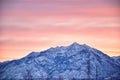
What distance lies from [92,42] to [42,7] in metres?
2.06

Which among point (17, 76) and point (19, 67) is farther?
point (19, 67)

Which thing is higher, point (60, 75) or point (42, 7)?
point (42, 7)

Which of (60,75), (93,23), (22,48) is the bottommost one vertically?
(60,75)

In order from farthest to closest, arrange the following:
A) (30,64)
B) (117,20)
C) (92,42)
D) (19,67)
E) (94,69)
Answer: (30,64)
(19,67)
(94,69)
(92,42)
(117,20)

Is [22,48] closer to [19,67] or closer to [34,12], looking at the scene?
[34,12]

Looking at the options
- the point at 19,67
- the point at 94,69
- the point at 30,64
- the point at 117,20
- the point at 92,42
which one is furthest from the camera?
the point at 30,64

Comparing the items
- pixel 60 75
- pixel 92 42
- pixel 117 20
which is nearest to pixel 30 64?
pixel 60 75

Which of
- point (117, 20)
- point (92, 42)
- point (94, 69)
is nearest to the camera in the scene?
point (117, 20)

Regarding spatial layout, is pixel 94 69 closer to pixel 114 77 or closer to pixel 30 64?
pixel 114 77

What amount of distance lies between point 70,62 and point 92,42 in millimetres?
1985

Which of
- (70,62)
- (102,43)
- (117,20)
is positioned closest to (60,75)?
(70,62)

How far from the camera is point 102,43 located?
11.3 m

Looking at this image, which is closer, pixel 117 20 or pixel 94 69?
pixel 117 20

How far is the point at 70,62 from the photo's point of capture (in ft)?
42.9
